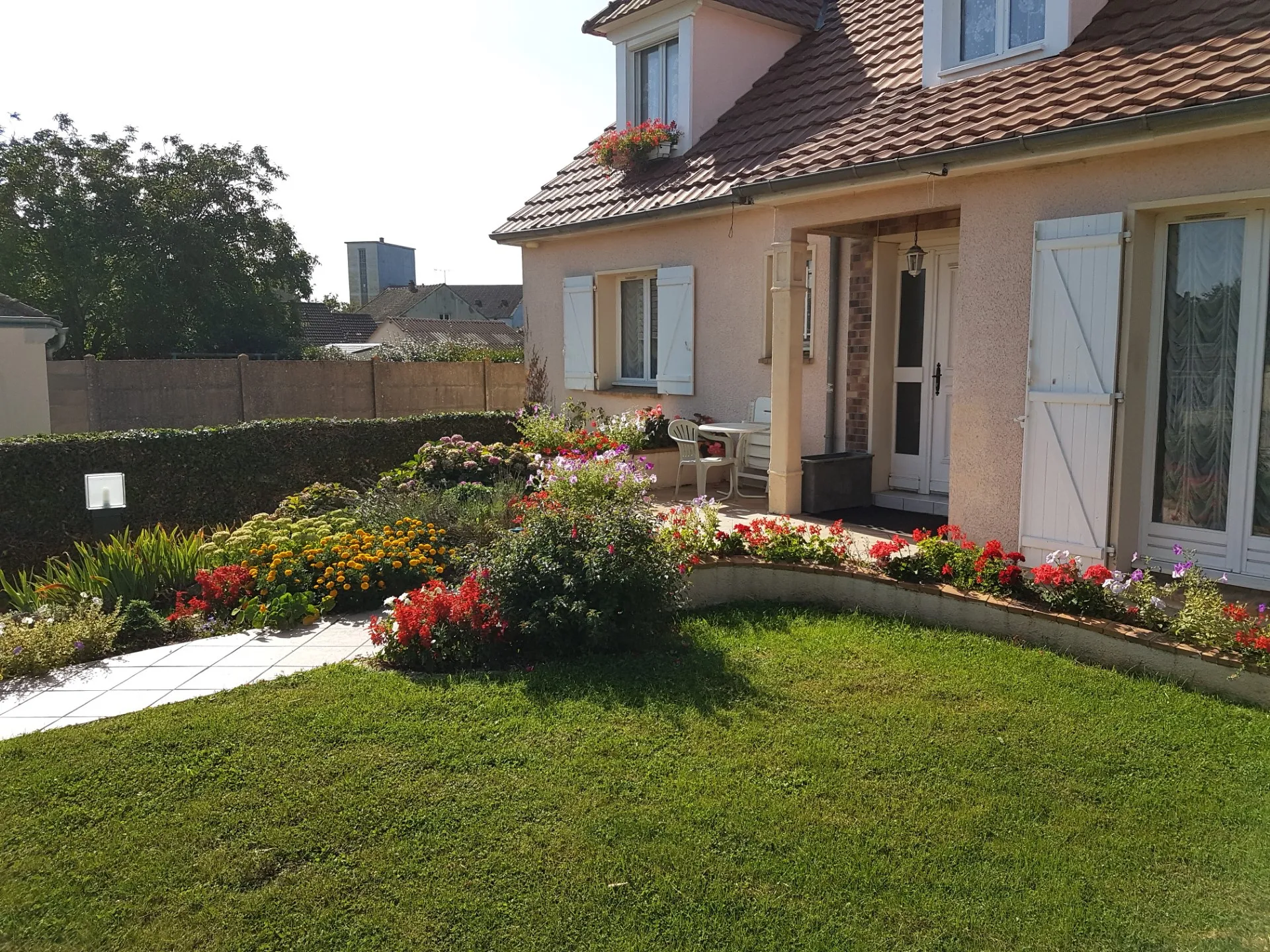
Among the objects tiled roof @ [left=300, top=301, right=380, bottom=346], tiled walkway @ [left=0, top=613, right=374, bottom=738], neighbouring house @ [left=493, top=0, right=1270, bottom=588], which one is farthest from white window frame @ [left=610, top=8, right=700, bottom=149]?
tiled roof @ [left=300, top=301, right=380, bottom=346]

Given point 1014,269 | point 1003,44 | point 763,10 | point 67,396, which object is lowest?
point 67,396

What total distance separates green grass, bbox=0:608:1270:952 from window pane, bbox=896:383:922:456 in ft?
14.2

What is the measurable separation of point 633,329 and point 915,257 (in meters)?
4.88

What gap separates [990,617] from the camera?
5.68m

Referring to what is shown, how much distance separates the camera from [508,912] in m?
3.08

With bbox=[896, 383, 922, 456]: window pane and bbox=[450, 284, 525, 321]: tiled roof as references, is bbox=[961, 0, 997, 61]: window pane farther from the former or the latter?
bbox=[450, 284, 525, 321]: tiled roof

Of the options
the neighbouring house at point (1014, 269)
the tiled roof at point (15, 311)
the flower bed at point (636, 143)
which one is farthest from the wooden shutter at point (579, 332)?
the tiled roof at point (15, 311)

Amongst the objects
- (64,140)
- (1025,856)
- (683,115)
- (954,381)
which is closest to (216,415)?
(683,115)

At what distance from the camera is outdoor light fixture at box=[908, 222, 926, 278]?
8617mm

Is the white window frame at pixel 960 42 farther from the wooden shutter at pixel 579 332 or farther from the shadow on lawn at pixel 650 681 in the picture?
the shadow on lawn at pixel 650 681

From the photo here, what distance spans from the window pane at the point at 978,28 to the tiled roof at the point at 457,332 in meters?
34.5

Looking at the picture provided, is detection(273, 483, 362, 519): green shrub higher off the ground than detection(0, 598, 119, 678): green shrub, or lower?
higher

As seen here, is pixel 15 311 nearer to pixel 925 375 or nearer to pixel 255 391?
pixel 255 391

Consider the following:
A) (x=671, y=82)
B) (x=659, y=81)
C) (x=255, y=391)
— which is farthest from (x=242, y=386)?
(x=671, y=82)
